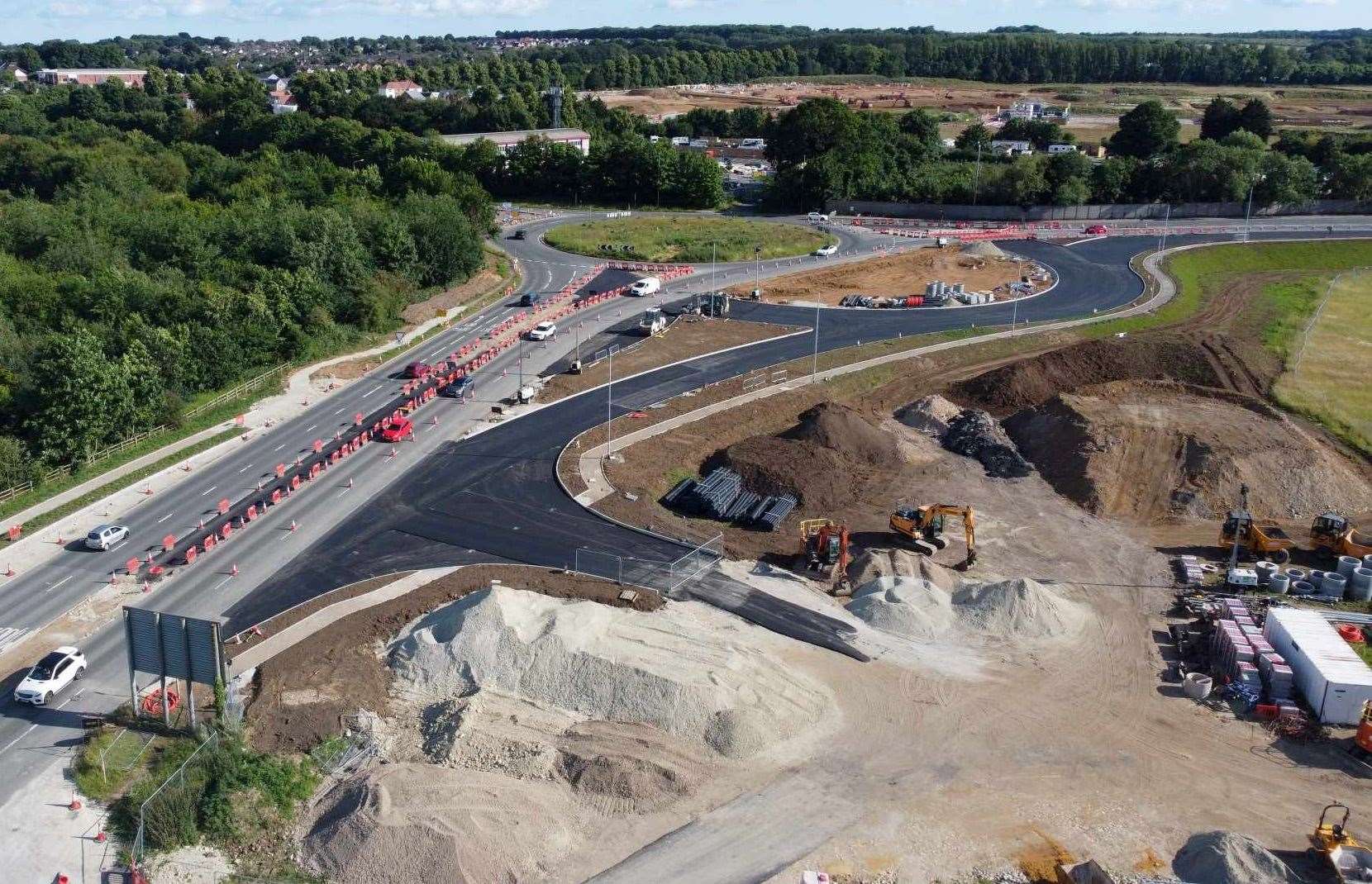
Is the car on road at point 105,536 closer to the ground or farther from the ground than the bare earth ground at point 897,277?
closer to the ground

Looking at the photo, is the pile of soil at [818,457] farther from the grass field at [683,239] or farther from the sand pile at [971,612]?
the grass field at [683,239]

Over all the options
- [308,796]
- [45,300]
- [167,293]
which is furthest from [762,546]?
[45,300]

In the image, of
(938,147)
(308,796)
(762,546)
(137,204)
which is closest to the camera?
(308,796)

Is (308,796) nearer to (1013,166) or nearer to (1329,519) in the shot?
(1329,519)

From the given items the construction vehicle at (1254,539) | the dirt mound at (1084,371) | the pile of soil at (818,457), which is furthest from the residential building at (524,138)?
the construction vehicle at (1254,539)

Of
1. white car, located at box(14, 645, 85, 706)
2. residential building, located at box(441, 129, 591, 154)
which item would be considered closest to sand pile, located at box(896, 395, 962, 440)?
white car, located at box(14, 645, 85, 706)

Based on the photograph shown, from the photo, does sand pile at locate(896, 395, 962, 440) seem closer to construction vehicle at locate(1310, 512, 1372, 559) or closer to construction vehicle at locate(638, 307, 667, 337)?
construction vehicle at locate(1310, 512, 1372, 559)

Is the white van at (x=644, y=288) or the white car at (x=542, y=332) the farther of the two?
the white van at (x=644, y=288)
